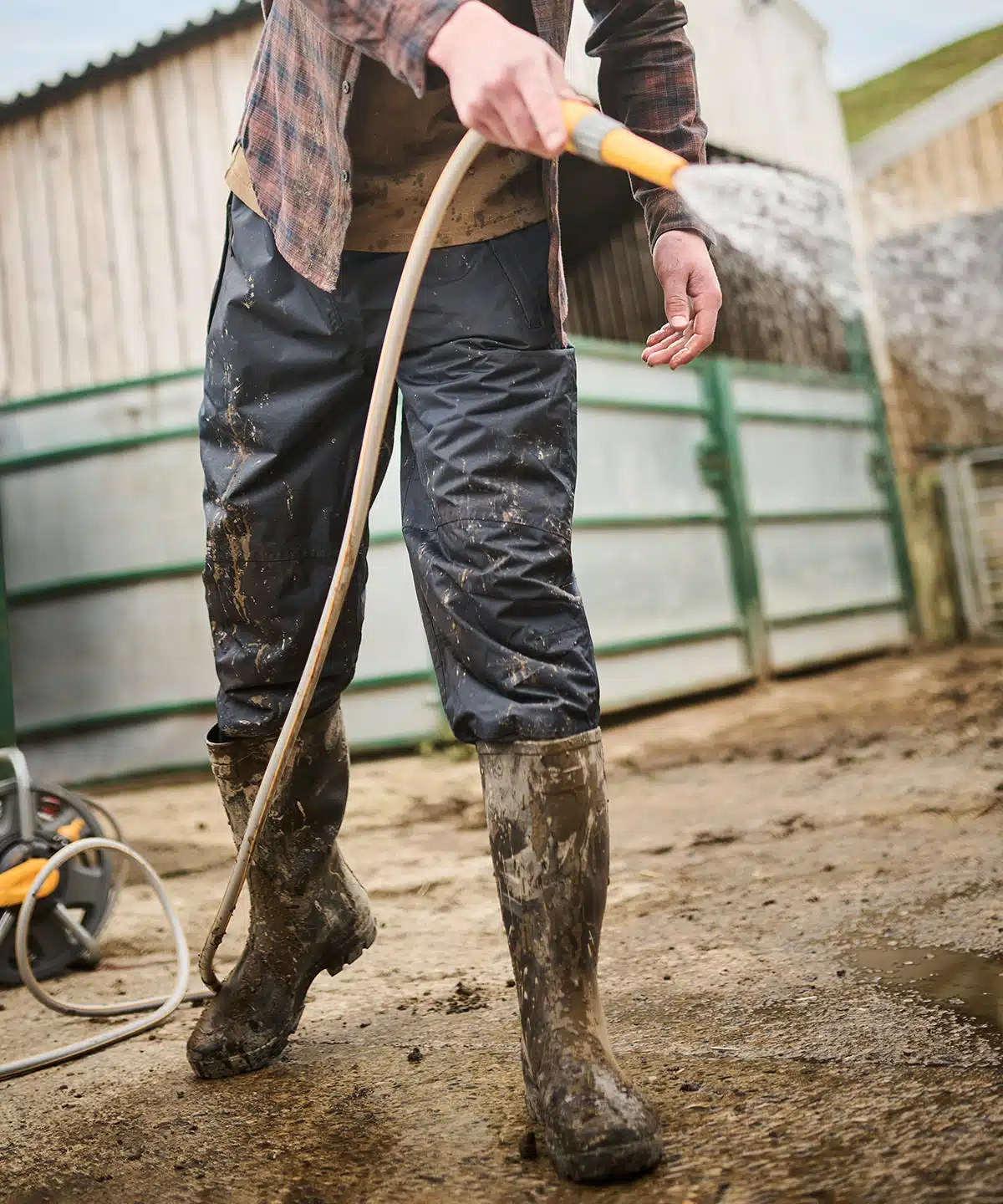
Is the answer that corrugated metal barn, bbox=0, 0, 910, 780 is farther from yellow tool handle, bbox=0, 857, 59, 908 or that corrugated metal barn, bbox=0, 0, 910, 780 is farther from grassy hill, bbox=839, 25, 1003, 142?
yellow tool handle, bbox=0, 857, 59, 908

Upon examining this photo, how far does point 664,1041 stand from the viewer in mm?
1398

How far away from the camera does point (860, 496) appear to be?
7.04 metres

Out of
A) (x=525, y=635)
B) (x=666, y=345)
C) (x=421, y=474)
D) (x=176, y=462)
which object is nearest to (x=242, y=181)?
(x=421, y=474)

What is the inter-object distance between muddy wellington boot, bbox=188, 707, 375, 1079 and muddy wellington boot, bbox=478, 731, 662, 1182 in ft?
1.16

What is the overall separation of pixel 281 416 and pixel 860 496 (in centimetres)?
615

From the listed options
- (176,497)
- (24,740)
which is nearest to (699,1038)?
(176,497)

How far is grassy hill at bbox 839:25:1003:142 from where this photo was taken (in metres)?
7.72

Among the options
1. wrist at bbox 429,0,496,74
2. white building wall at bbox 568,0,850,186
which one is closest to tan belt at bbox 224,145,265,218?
wrist at bbox 429,0,496,74

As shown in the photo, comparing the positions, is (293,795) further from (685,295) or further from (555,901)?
(685,295)

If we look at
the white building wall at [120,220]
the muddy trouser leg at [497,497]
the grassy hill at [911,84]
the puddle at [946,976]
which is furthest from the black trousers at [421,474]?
the grassy hill at [911,84]

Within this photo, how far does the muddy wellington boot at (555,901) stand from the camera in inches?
45.3

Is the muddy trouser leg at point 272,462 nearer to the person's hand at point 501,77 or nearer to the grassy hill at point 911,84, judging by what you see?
the person's hand at point 501,77

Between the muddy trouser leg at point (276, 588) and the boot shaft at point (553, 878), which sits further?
the muddy trouser leg at point (276, 588)

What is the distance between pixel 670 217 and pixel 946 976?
101 centimetres
